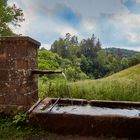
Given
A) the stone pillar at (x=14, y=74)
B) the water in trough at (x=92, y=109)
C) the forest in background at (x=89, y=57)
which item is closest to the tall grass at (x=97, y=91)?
the water in trough at (x=92, y=109)

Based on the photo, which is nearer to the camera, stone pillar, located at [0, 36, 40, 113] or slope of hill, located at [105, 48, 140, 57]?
stone pillar, located at [0, 36, 40, 113]

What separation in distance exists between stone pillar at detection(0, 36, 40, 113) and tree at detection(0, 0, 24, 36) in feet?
64.7

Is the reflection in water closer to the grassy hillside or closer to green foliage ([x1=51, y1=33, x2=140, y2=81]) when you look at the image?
the grassy hillside

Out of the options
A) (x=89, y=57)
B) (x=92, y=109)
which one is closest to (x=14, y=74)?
(x=92, y=109)

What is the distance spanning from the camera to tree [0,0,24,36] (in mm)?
24706

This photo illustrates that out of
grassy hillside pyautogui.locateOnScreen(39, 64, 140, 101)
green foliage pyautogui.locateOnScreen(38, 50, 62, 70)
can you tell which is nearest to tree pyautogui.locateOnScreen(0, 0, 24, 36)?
green foliage pyautogui.locateOnScreen(38, 50, 62, 70)

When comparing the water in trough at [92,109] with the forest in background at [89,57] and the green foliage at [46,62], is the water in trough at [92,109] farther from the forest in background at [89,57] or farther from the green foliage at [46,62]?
the forest in background at [89,57]

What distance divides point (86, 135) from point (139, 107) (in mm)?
1068

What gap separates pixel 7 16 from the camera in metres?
25.2

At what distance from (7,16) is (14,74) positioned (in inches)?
841

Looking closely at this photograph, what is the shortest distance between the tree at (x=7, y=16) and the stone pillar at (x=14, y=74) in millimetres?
19721

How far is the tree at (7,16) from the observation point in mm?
24706

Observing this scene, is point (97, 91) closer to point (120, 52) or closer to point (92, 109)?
point (92, 109)

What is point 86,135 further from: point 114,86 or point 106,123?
point 114,86
